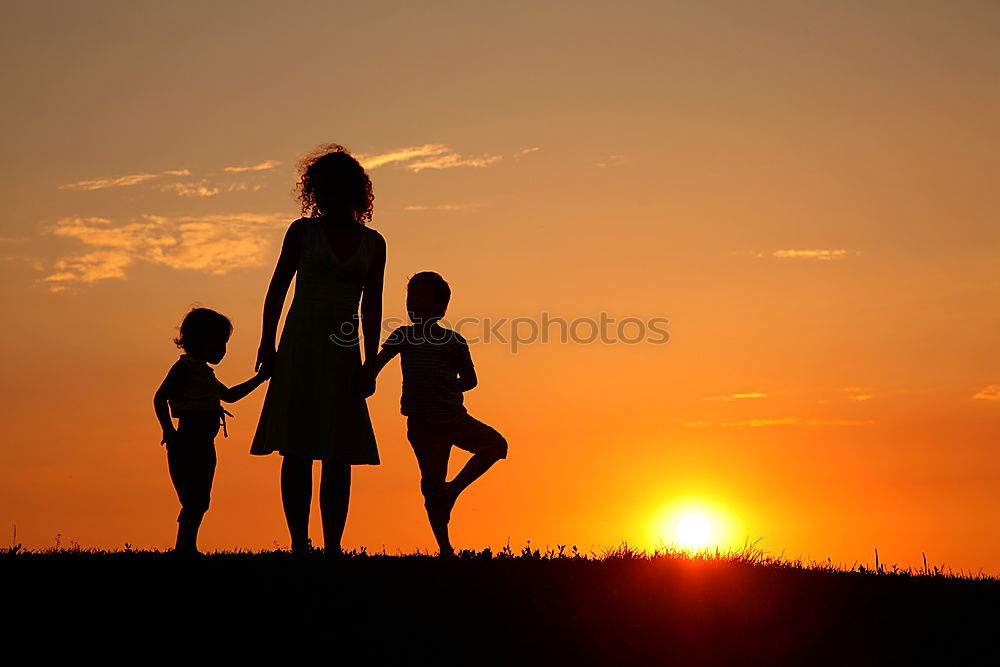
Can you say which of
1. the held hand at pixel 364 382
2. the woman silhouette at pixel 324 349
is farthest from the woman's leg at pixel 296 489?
the held hand at pixel 364 382

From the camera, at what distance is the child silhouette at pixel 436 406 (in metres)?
11.9

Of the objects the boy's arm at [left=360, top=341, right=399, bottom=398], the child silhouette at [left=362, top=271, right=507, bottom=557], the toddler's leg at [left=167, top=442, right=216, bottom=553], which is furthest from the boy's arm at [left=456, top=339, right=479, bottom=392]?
the toddler's leg at [left=167, top=442, right=216, bottom=553]

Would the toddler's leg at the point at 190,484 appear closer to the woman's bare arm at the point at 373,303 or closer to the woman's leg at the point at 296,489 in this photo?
the woman's leg at the point at 296,489

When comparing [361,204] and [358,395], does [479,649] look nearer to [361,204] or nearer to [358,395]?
[358,395]

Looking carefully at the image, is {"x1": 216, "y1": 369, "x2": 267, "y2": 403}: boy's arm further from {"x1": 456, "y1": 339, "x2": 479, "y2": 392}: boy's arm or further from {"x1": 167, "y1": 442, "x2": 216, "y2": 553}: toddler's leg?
{"x1": 456, "y1": 339, "x2": 479, "y2": 392}: boy's arm

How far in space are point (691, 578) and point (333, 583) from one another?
10.4 feet

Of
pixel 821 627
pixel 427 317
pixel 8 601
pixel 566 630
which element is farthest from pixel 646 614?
pixel 8 601

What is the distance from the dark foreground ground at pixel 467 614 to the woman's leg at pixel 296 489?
357 millimetres

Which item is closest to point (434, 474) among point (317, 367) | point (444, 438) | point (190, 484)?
point (444, 438)

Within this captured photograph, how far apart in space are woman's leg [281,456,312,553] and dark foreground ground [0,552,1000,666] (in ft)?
1.17

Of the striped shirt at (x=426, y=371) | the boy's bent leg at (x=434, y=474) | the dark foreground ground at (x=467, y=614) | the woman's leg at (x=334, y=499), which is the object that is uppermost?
the striped shirt at (x=426, y=371)

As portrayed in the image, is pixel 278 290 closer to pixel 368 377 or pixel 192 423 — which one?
pixel 368 377

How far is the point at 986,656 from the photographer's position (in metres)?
9.31

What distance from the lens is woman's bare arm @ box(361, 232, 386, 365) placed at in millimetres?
10336
